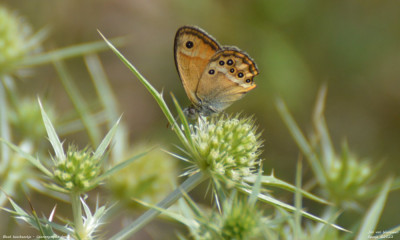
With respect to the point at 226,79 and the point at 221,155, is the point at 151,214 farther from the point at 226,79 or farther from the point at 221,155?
the point at 226,79

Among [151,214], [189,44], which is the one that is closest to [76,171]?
[151,214]

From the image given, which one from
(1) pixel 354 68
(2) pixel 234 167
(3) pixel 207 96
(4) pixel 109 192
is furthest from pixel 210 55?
(1) pixel 354 68

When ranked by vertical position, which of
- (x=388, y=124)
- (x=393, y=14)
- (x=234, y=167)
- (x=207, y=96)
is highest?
(x=393, y=14)

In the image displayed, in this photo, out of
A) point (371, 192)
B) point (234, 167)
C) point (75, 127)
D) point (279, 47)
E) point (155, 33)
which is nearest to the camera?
point (234, 167)

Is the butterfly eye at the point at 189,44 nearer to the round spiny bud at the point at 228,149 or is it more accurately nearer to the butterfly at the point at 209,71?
the butterfly at the point at 209,71

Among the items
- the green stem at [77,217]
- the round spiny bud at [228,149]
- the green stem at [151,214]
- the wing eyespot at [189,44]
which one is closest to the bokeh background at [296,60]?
the wing eyespot at [189,44]

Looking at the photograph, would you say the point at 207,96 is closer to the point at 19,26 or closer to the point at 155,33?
the point at 19,26

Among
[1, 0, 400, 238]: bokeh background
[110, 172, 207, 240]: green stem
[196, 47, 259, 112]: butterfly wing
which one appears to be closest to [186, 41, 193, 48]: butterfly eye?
[196, 47, 259, 112]: butterfly wing
